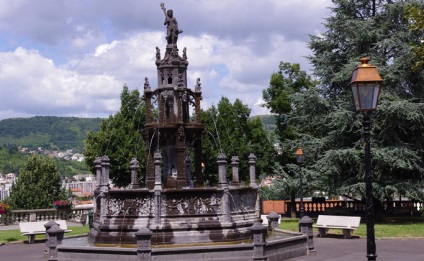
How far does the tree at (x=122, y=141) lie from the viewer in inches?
1736

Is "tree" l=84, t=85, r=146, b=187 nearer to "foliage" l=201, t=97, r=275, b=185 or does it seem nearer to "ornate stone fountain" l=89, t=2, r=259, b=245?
"foliage" l=201, t=97, r=275, b=185

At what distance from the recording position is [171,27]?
21.8 metres

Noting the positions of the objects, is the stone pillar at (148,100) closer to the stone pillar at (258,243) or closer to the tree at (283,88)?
the stone pillar at (258,243)

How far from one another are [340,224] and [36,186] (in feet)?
146

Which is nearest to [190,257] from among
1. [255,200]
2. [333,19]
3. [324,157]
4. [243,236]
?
[243,236]

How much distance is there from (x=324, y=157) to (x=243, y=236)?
1426 centimetres

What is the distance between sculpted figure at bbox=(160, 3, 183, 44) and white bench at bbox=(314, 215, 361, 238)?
966cm

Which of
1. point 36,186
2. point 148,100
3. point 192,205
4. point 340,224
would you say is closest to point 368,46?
point 340,224

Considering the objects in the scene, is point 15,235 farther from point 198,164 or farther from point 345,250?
point 345,250

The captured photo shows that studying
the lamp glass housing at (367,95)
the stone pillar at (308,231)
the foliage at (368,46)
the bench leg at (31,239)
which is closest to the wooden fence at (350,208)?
the foliage at (368,46)

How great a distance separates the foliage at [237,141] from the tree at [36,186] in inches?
867

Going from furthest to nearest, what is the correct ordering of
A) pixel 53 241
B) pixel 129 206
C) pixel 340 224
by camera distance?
1. pixel 340 224
2. pixel 129 206
3. pixel 53 241

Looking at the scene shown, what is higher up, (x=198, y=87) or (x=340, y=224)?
(x=198, y=87)

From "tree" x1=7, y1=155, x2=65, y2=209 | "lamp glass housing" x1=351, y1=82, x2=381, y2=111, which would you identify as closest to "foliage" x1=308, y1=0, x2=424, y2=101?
"lamp glass housing" x1=351, y1=82, x2=381, y2=111
